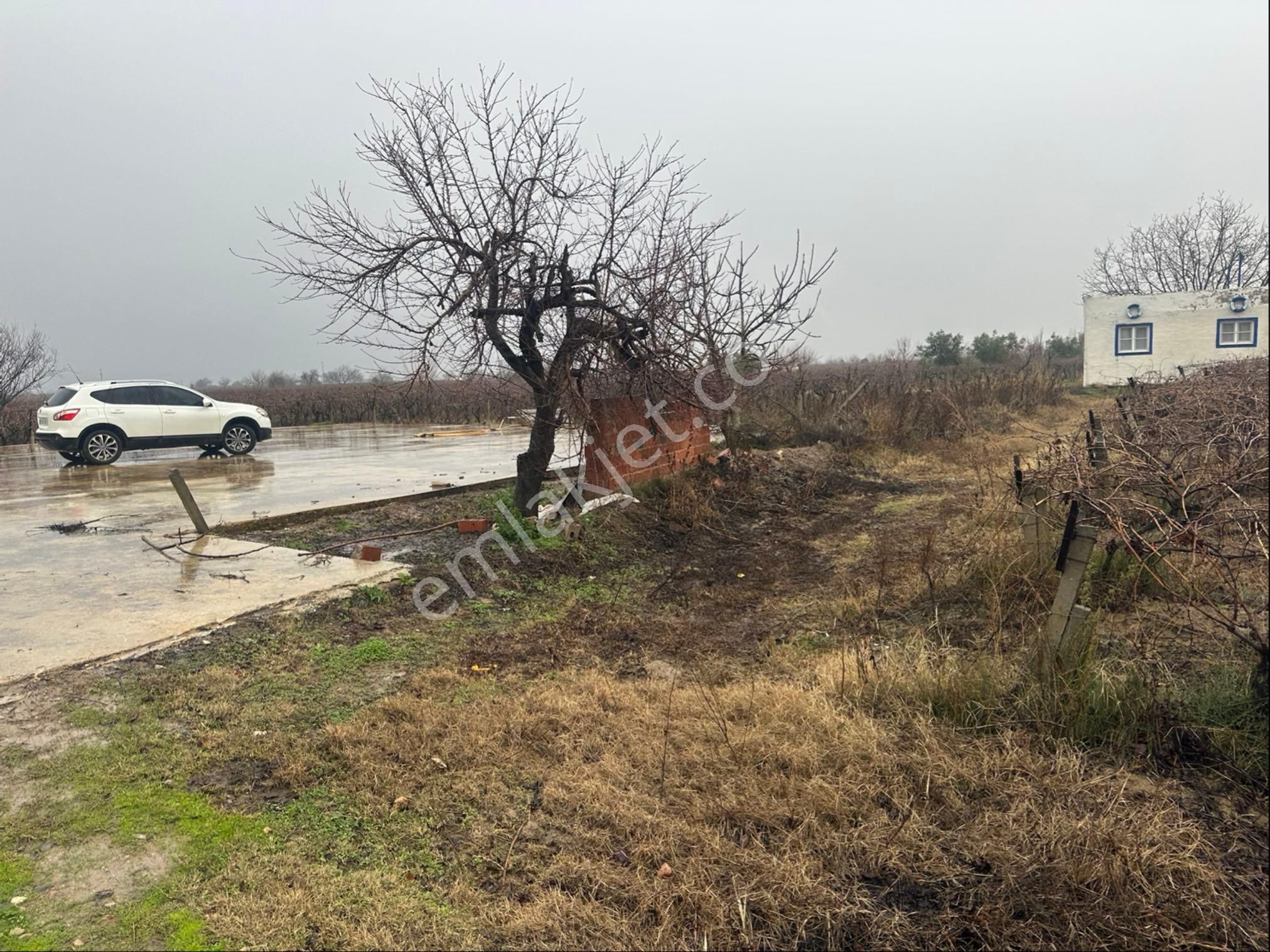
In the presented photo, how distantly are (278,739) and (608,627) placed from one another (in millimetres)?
2316

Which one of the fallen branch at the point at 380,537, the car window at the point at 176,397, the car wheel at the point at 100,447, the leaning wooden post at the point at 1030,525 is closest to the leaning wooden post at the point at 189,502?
the fallen branch at the point at 380,537

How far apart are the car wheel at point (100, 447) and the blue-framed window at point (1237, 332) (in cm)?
3422

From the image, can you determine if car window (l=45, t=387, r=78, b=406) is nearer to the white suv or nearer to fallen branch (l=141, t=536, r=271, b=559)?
the white suv

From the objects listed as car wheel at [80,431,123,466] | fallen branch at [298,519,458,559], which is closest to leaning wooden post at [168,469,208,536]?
fallen branch at [298,519,458,559]

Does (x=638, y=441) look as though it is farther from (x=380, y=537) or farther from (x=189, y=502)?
(x=189, y=502)

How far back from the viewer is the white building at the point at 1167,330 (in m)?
28.5

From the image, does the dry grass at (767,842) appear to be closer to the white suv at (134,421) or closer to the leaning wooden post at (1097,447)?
the leaning wooden post at (1097,447)

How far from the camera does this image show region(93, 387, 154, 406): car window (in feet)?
46.6

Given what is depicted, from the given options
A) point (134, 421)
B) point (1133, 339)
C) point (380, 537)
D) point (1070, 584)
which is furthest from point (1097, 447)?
point (1133, 339)

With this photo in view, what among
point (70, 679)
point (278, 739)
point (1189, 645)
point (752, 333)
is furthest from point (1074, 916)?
point (752, 333)

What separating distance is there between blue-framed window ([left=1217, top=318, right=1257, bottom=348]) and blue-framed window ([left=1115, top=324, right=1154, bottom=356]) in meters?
2.09

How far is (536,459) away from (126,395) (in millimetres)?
10671

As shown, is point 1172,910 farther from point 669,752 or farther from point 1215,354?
point 1215,354

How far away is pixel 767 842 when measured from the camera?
2.68m
